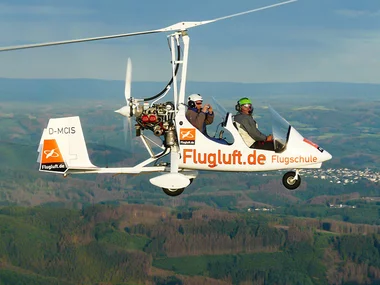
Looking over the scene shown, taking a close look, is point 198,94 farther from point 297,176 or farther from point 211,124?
point 297,176

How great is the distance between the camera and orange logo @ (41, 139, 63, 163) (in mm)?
49469

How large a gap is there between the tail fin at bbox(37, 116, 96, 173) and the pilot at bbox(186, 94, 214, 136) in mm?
6316

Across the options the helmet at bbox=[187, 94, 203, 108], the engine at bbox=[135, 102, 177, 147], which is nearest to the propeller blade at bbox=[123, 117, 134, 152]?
the engine at bbox=[135, 102, 177, 147]

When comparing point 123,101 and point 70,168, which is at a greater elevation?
point 123,101

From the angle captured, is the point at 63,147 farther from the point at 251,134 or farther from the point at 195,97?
the point at 251,134

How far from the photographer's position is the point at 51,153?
163ft

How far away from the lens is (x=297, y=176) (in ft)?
162

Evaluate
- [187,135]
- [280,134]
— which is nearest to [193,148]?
[187,135]

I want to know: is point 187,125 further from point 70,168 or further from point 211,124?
point 70,168

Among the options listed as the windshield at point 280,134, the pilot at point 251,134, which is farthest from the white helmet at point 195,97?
the windshield at point 280,134

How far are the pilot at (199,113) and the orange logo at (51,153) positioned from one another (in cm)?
776

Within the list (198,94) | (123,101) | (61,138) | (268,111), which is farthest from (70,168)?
(268,111)

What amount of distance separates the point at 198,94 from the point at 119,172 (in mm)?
6250

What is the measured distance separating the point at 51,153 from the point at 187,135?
7.92 metres
